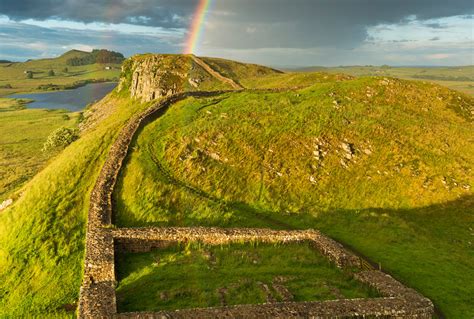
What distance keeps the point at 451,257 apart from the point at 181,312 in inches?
911

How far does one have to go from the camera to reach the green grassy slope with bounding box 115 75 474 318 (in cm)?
3212

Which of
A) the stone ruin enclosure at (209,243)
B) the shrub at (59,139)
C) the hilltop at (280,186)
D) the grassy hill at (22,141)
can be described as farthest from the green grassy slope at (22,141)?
the stone ruin enclosure at (209,243)

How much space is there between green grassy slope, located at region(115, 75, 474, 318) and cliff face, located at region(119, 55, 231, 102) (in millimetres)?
29075

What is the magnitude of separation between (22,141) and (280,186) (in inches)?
3917

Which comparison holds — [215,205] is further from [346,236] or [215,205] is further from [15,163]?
[15,163]

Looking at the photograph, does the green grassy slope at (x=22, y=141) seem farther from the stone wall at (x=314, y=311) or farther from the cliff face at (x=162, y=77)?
the stone wall at (x=314, y=311)

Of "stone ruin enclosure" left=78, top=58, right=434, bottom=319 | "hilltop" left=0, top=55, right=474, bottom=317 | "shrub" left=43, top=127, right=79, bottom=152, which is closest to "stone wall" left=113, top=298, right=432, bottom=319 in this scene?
"stone ruin enclosure" left=78, top=58, right=434, bottom=319

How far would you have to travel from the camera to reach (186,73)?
8894cm

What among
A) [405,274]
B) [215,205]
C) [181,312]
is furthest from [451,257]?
[181,312]

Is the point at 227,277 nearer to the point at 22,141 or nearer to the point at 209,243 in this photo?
the point at 209,243

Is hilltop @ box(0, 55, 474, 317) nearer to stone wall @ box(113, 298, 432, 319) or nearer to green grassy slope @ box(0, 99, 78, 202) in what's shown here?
stone wall @ box(113, 298, 432, 319)

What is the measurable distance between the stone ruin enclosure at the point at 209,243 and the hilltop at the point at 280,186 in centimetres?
172

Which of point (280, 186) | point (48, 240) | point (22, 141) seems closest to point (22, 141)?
point (22, 141)

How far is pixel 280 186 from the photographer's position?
128ft
